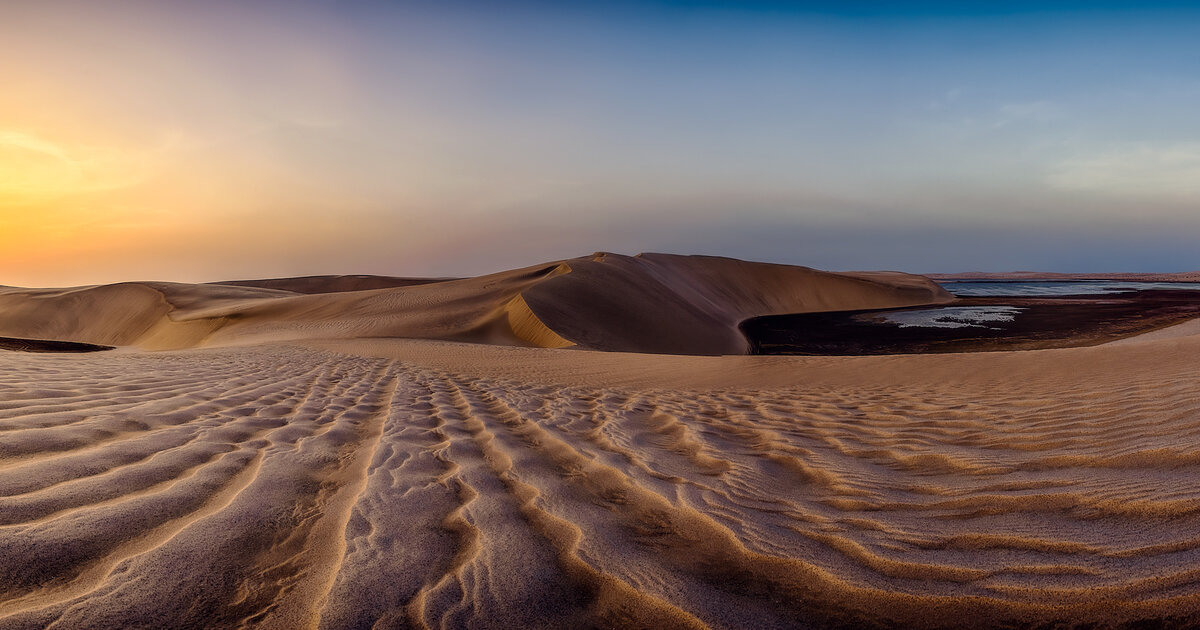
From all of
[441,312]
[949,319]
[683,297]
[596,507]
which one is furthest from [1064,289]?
[596,507]

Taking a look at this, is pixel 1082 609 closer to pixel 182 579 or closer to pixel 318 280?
pixel 182 579

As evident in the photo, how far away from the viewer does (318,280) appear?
62.3 meters

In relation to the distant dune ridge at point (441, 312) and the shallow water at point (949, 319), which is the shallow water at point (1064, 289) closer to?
the shallow water at point (949, 319)

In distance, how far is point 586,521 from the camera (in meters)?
2.17

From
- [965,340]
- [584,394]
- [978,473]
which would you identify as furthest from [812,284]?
[978,473]

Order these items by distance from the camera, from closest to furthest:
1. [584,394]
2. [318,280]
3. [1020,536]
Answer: [1020,536]
[584,394]
[318,280]

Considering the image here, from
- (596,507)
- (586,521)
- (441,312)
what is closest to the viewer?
(586,521)

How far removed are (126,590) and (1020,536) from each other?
8.79 feet

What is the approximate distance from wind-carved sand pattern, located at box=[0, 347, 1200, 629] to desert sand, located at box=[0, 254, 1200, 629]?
1 cm

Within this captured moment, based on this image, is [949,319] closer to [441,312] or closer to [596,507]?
[441,312]

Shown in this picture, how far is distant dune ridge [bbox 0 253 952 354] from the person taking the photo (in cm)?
2097

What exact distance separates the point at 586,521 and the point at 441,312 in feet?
72.2

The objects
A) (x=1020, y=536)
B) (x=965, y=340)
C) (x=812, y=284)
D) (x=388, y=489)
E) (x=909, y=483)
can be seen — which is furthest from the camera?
(x=812, y=284)

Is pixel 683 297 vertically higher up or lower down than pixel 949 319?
higher up
